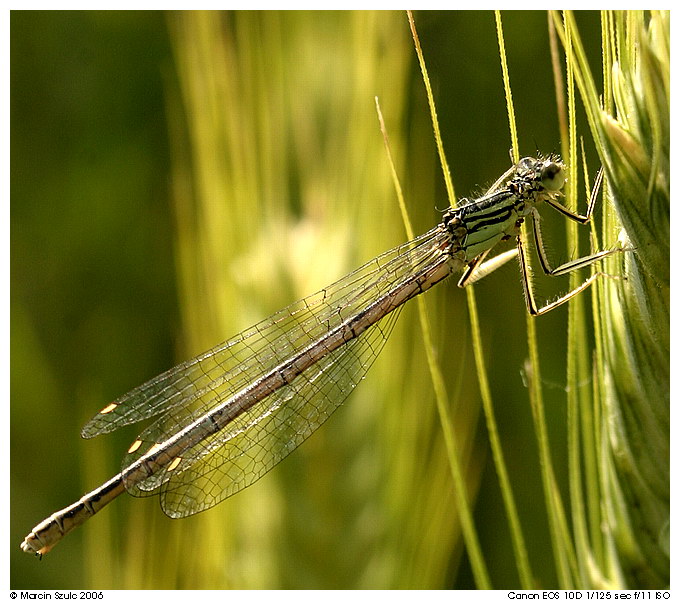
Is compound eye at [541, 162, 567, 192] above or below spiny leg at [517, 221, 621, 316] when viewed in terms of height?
above

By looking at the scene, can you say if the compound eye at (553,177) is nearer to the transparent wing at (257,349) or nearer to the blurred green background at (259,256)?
the blurred green background at (259,256)

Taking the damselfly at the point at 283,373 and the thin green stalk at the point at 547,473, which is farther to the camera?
the damselfly at the point at 283,373

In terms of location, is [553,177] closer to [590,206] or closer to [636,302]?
[590,206]

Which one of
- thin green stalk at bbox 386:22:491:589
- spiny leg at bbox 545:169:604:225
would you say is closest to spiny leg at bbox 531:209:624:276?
spiny leg at bbox 545:169:604:225

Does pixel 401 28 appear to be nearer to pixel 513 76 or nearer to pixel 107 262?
pixel 513 76

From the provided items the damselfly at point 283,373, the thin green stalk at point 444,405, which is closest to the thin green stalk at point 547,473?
Answer: the thin green stalk at point 444,405

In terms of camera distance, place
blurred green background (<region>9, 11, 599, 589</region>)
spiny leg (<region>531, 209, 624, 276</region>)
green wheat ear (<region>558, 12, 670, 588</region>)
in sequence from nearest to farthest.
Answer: green wheat ear (<region>558, 12, 670, 588</region>) < spiny leg (<region>531, 209, 624, 276</region>) < blurred green background (<region>9, 11, 599, 589</region>)

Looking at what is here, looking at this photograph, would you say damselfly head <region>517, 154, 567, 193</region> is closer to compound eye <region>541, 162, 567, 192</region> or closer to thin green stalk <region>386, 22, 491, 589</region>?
compound eye <region>541, 162, 567, 192</region>

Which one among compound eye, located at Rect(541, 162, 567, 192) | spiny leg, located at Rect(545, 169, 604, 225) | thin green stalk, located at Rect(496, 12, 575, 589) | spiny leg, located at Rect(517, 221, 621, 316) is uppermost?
compound eye, located at Rect(541, 162, 567, 192)
